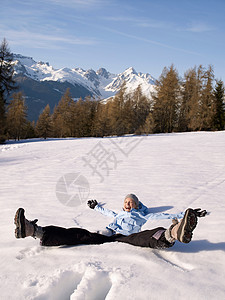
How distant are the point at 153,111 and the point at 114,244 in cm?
3351

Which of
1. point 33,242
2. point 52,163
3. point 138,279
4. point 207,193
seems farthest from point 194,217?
point 52,163

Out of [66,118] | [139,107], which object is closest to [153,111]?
[139,107]

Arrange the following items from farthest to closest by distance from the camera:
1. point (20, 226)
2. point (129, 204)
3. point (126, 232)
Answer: point (129, 204), point (126, 232), point (20, 226)

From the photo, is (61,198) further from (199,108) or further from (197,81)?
(197,81)

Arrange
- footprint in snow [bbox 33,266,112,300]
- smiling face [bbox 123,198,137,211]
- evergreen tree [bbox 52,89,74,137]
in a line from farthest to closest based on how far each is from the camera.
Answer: evergreen tree [bbox 52,89,74,137], smiling face [bbox 123,198,137,211], footprint in snow [bbox 33,266,112,300]

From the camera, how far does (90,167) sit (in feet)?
28.4

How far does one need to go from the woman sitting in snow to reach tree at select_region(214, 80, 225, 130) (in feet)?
99.3

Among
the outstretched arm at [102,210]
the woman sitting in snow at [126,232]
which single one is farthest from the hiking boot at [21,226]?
the outstretched arm at [102,210]

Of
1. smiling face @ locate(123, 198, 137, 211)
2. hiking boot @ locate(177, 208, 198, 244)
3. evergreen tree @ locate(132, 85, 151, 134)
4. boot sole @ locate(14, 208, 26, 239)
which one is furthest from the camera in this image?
evergreen tree @ locate(132, 85, 151, 134)

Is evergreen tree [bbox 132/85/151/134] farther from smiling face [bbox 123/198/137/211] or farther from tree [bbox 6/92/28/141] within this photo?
smiling face [bbox 123/198/137/211]

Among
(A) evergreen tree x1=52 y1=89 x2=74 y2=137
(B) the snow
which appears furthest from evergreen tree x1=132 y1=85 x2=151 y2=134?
(B) the snow

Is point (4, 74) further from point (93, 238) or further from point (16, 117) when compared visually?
point (93, 238)

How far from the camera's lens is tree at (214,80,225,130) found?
3068 centimetres

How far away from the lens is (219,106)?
31.0 meters
